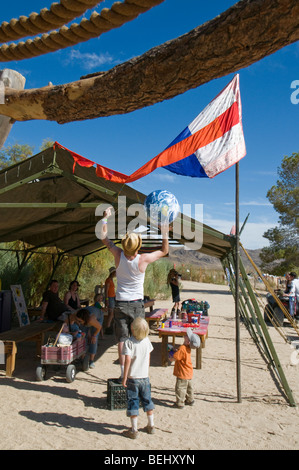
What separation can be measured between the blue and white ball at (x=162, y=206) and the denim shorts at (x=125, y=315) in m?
1.02

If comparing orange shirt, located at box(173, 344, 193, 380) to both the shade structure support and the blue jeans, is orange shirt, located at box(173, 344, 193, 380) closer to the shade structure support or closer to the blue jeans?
the shade structure support

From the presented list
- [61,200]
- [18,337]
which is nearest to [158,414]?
[18,337]

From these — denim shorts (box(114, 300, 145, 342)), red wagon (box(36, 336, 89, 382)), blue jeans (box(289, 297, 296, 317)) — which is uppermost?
denim shorts (box(114, 300, 145, 342))

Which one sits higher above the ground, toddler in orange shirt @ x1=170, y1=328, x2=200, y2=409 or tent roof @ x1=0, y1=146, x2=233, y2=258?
tent roof @ x1=0, y1=146, x2=233, y2=258

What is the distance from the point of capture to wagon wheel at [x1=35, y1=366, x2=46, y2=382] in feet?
18.4

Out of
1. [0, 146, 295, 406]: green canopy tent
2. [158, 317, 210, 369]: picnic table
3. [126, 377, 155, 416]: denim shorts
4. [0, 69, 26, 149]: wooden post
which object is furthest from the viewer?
[158, 317, 210, 369]: picnic table

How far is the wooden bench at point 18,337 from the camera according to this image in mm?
5777

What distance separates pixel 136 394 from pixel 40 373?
248cm

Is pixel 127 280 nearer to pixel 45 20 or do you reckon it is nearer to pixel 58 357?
pixel 58 357

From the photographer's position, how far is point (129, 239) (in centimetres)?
417

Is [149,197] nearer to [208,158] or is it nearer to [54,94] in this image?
[208,158]

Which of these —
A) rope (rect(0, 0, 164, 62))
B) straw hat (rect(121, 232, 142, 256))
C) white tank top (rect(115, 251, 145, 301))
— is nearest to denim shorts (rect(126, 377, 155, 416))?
white tank top (rect(115, 251, 145, 301))

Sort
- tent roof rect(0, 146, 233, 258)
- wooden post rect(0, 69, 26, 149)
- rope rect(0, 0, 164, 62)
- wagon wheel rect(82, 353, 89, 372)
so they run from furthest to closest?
wagon wheel rect(82, 353, 89, 372)
tent roof rect(0, 146, 233, 258)
wooden post rect(0, 69, 26, 149)
rope rect(0, 0, 164, 62)

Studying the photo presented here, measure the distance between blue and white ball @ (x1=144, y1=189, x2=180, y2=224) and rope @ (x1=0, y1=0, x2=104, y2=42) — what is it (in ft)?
9.64
